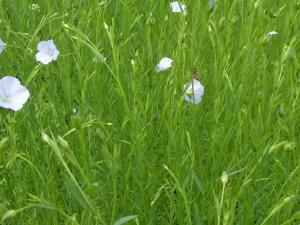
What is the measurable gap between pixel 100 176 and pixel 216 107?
366 mm

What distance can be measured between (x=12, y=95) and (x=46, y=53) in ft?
1.24

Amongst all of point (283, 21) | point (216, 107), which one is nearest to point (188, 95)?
point (216, 107)

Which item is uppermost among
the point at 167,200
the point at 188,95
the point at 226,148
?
the point at 188,95

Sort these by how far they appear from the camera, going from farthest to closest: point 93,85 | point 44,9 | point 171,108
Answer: point 44,9, point 93,85, point 171,108

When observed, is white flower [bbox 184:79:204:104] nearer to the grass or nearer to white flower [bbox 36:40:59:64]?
the grass

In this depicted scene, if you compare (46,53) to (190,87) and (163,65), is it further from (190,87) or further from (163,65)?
(190,87)

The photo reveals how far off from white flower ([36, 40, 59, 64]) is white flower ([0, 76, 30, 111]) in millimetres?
172

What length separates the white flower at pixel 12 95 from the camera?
4.24 feet

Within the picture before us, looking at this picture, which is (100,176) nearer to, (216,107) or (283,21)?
(216,107)

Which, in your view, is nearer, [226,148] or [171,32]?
[226,148]

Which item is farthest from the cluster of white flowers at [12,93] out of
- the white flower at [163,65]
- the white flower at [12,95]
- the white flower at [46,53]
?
the white flower at [163,65]

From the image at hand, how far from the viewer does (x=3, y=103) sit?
131 centimetres

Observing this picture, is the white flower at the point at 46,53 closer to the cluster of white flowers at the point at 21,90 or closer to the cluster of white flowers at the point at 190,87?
the cluster of white flowers at the point at 21,90

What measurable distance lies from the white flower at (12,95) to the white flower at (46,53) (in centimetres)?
17
